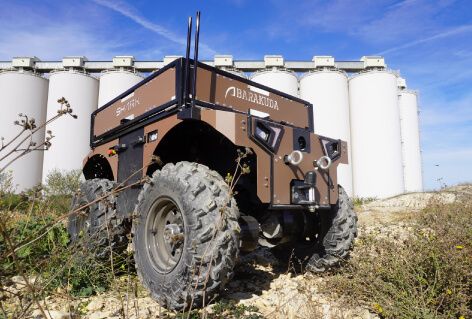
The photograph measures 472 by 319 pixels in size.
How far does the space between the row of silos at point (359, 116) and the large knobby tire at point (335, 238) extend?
16.4 meters

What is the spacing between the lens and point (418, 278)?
301 centimetres

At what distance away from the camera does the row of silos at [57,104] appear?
21.1 meters

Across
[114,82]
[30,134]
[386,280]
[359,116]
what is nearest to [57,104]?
[114,82]

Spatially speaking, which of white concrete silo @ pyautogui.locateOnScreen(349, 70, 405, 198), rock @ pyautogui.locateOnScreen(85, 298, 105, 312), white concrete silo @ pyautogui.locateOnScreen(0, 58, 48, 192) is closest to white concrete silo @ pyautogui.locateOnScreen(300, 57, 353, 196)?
white concrete silo @ pyautogui.locateOnScreen(349, 70, 405, 198)

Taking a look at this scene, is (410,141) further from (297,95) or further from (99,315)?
(99,315)

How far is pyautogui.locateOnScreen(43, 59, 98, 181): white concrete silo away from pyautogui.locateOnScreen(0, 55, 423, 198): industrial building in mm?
53

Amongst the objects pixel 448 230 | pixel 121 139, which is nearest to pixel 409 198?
pixel 448 230

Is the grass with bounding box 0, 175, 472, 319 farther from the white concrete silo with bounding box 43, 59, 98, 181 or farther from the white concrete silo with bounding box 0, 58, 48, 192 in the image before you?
the white concrete silo with bounding box 0, 58, 48, 192

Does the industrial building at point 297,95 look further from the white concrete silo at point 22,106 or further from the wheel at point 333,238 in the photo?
the wheel at point 333,238

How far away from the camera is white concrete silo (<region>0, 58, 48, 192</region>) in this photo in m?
21.2

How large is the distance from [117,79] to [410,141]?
18.5 metres

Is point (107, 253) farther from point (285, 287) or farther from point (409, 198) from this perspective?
Answer: point (409, 198)

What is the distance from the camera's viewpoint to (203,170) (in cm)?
317

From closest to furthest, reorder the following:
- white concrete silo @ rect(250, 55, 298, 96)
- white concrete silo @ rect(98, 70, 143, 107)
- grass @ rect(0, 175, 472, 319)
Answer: grass @ rect(0, 175, 472, 319) → white concrete silo @ rect(250, 55, 298, 96) → white concrete silo @ rect(98, 70, 143, 107)
